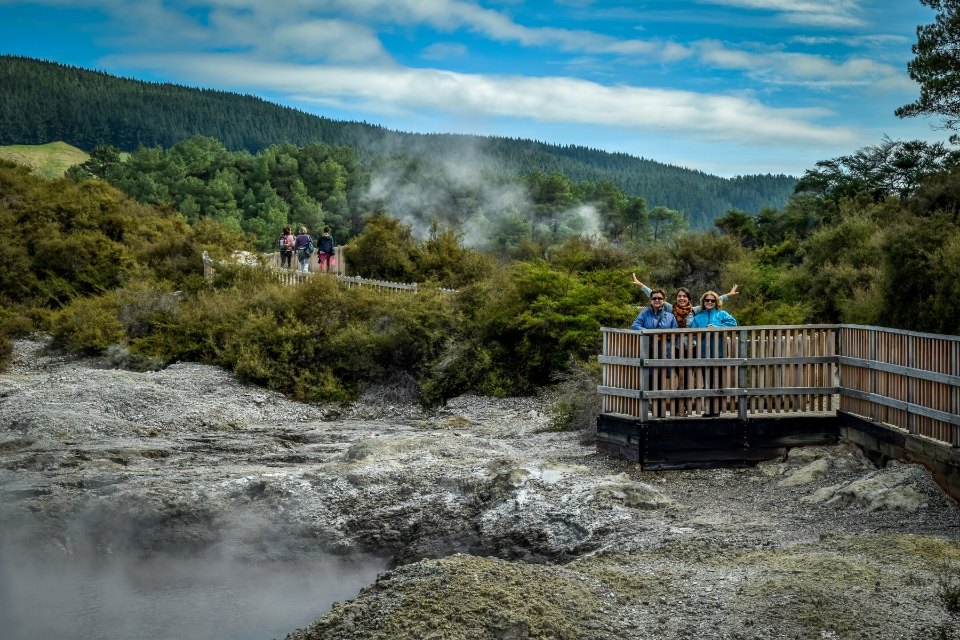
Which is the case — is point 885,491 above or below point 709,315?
below

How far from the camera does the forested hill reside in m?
125

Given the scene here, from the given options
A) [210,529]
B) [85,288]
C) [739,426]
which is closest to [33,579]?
[210,529]

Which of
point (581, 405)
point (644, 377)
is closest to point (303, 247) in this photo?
point (581, 405)

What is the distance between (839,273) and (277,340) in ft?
39.5

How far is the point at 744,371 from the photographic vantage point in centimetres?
1515

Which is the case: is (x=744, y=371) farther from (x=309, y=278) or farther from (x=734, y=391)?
(x=309, y=278)

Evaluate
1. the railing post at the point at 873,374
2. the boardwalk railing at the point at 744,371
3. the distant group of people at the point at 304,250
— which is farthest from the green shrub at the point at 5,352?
the railing post at the point at 873,374

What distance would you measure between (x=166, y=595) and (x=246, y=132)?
134602mm

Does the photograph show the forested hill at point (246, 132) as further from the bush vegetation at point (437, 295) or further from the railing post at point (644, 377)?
the railing post at point (644, 377)

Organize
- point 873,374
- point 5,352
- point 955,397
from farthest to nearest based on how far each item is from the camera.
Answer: point 5,352, point 873,374, point 955,397

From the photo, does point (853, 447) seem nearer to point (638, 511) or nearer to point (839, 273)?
point (638, 511)

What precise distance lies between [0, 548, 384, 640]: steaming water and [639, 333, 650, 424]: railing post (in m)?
4.36

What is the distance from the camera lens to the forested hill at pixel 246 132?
4911 inches

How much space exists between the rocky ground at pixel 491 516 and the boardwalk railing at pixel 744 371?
0.82m
